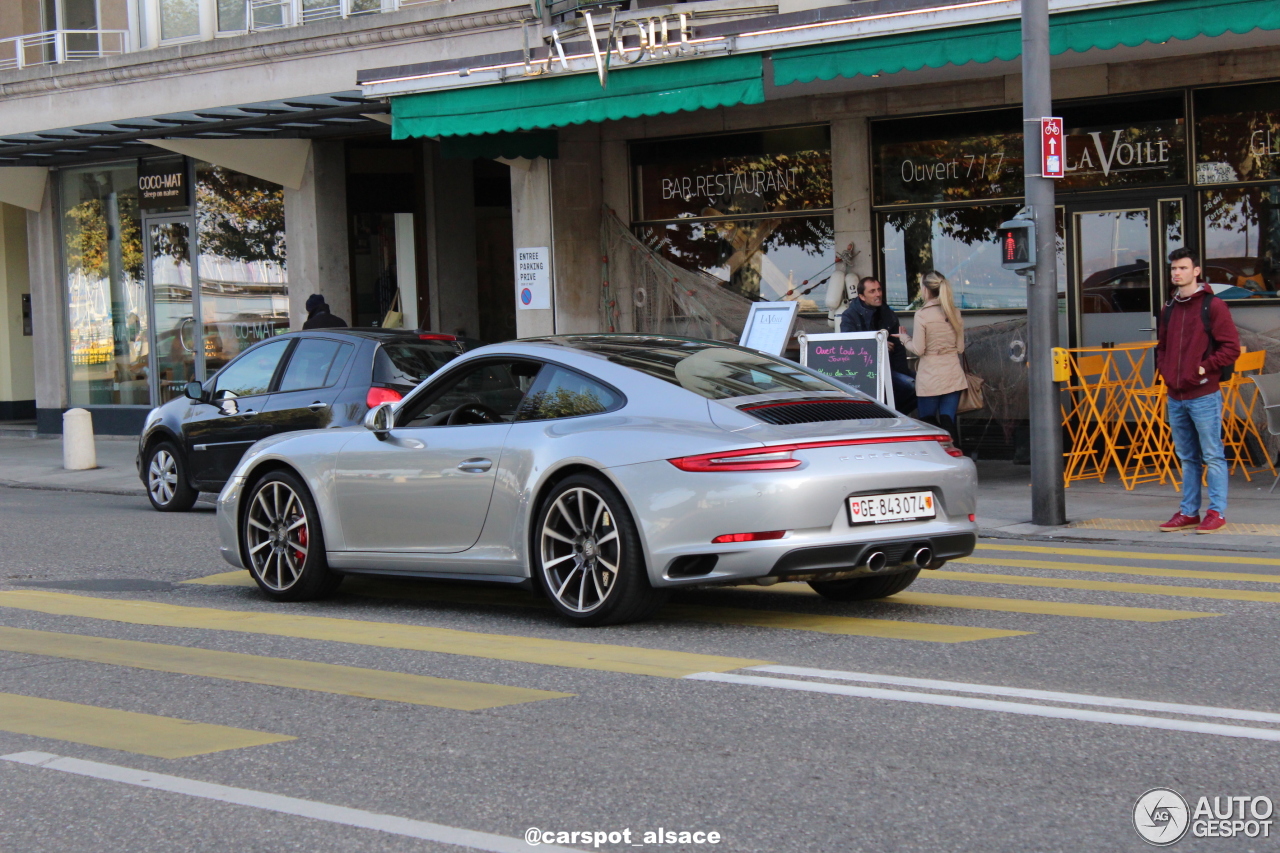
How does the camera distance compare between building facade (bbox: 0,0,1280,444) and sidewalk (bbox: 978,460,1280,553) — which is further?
building facade (bbox: 0,0,1280,444)

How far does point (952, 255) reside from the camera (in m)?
16.3

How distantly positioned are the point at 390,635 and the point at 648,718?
2325 millimetres

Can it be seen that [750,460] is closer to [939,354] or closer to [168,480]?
[939,354]

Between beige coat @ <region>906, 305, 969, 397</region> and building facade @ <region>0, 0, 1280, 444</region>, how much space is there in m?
1.90

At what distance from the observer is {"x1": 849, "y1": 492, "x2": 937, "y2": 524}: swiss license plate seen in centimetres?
695

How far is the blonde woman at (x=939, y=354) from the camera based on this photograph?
14000 mm

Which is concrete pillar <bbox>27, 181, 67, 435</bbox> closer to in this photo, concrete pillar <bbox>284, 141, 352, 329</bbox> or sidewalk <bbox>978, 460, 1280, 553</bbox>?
concrete pillar <bbox>284, 141, 352, 329</bbox>

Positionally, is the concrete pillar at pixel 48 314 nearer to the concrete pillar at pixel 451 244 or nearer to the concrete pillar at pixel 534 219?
the concrete pillar at pixel 451 244

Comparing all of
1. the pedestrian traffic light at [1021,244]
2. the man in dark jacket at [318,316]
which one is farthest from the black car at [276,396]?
the pedestrian traffic light at [1021,244]

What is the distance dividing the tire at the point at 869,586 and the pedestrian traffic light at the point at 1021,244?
3.85 meters

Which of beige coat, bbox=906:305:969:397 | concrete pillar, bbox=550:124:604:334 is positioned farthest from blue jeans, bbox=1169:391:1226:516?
concrete pillar, bbox=550:124:604:334

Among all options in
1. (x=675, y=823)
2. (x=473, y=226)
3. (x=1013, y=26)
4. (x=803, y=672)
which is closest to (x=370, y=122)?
(x=473, y=226)

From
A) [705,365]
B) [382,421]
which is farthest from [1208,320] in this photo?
[382,421]

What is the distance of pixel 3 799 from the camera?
486 cm
